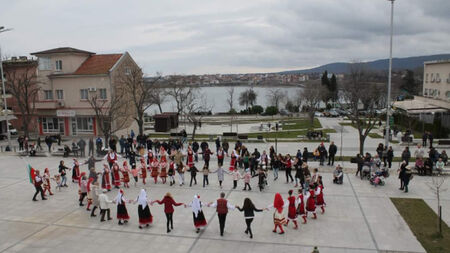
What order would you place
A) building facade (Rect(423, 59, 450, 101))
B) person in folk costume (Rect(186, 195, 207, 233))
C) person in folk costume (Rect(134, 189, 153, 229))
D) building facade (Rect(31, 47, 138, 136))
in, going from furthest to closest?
building facade (Rect(423, 59, 450, 101)) < building facade (Rect(31, 47, 138, 136)) < person in folk costume (Rect(134, 189, 153, 229)) < person in folk costume (Rect(186, 195, 207, 233))

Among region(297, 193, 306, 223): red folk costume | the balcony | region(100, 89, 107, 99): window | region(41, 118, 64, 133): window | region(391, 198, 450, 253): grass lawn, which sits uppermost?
region(100, 89, 107, 99): window

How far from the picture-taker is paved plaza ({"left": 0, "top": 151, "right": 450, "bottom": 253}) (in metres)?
12.1

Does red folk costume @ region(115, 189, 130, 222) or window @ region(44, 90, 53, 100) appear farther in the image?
window @ region(44, 90, 53, 100)

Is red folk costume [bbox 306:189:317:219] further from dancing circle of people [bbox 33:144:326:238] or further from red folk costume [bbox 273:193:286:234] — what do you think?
red folk costume [bbox 273:193:286:234]

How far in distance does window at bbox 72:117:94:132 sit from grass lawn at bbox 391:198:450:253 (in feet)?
110

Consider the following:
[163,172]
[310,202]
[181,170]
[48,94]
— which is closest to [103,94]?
[48,94]

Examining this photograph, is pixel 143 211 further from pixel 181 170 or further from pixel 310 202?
pixel 310 202

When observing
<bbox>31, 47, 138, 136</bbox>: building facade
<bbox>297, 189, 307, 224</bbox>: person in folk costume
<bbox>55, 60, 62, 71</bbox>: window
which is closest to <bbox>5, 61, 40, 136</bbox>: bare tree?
<bbox>31, 47, 138, 136</bbox>: building facade

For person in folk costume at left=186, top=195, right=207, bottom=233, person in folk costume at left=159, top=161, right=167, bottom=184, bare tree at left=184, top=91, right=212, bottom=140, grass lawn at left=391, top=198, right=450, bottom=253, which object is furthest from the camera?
bare tree at left=184, top=91, right=212, bottom=140

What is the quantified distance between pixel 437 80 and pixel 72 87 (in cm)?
4695

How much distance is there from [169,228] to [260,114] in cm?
5979

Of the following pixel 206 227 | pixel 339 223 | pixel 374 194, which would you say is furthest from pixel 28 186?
pixel 374 194

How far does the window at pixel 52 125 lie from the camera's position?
4184cm

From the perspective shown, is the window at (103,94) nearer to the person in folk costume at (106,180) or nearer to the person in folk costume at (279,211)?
the person in folk costume at (106,180)
